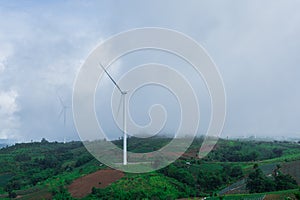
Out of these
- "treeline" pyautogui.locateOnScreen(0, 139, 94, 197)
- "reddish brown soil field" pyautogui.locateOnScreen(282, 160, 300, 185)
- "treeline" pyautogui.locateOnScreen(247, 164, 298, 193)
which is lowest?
"treeline" pyautogui.locateOnScreen(247, 164, 298, 193)

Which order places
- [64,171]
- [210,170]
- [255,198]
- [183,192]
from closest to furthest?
[255,198] → [183,192] → [210,170] → [64,171]

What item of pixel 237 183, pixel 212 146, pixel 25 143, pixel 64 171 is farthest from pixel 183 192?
pixel 25 143

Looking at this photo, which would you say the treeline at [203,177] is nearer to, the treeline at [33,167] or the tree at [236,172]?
the tree at [236,172]

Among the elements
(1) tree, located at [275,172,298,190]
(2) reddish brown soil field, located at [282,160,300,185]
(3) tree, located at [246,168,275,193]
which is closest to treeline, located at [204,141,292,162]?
(2) reddish brown soil field, located at [282,160,300,185]

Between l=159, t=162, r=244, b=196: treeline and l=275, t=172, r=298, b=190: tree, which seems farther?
l=159, t=162, r=244, b=196: treeline

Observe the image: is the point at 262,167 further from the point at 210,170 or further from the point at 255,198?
the point at 255,198

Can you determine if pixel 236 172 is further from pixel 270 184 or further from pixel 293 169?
pixel 270 184

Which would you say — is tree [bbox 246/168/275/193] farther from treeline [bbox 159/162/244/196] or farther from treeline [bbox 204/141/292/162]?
treeline [bbox 204/141/292/162]

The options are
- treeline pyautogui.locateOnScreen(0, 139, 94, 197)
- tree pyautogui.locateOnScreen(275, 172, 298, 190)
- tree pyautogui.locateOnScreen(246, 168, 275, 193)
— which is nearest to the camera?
tree pyautogui.locateOnScreen(275, 172, 298, 190)

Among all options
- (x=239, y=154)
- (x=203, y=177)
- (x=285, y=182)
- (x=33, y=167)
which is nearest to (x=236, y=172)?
(x=203, y=177)
